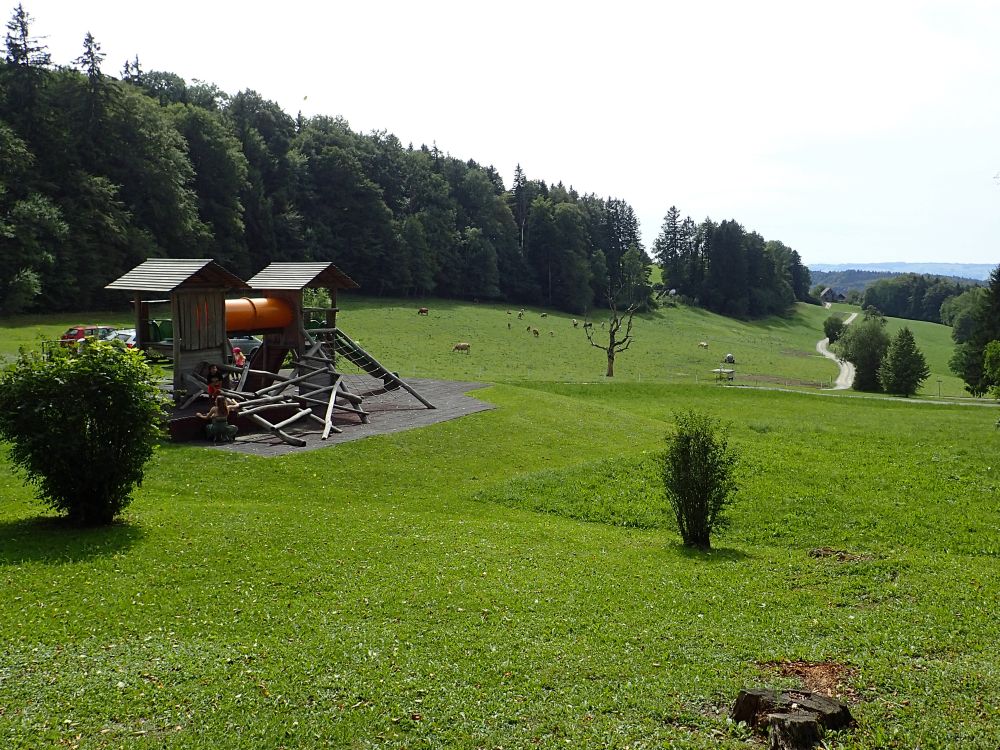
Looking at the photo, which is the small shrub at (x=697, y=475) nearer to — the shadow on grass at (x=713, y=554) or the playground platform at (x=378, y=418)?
the shadow on grass at (x=713, y=554)

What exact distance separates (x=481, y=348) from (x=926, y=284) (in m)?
165

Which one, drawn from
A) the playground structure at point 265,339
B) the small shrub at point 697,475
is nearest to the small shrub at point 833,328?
the playground structure at point 265,339

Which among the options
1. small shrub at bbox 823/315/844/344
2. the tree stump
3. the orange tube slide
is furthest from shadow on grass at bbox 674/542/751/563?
small shrub at bbox 823/315/844/344

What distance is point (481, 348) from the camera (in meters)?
62.8

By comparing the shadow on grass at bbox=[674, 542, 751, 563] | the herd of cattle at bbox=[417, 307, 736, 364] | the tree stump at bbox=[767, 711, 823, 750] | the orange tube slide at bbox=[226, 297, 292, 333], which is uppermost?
the orange tube slide at bbox=[226, 297, 292, 333]

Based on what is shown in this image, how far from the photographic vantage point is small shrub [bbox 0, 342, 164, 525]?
520 inches

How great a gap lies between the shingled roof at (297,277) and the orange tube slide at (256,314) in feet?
2.13

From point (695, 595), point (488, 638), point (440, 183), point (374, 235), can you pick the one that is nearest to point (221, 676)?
point (488, 638)

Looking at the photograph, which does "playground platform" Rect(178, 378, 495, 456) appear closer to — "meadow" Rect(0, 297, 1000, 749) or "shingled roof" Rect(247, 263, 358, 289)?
"meadow" Rect(0, 297, 1000, 749)

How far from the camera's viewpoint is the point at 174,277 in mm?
23688

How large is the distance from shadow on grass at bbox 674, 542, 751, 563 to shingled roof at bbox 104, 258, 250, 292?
53.2 ft

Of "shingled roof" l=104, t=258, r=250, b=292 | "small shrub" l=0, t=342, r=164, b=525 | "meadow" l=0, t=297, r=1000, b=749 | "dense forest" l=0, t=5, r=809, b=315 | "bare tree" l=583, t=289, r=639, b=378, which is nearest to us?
"meadow" l=0, t=297, r=1000, b=749

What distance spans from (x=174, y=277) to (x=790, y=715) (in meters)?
21.9

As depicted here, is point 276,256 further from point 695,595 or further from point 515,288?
point 695,595
